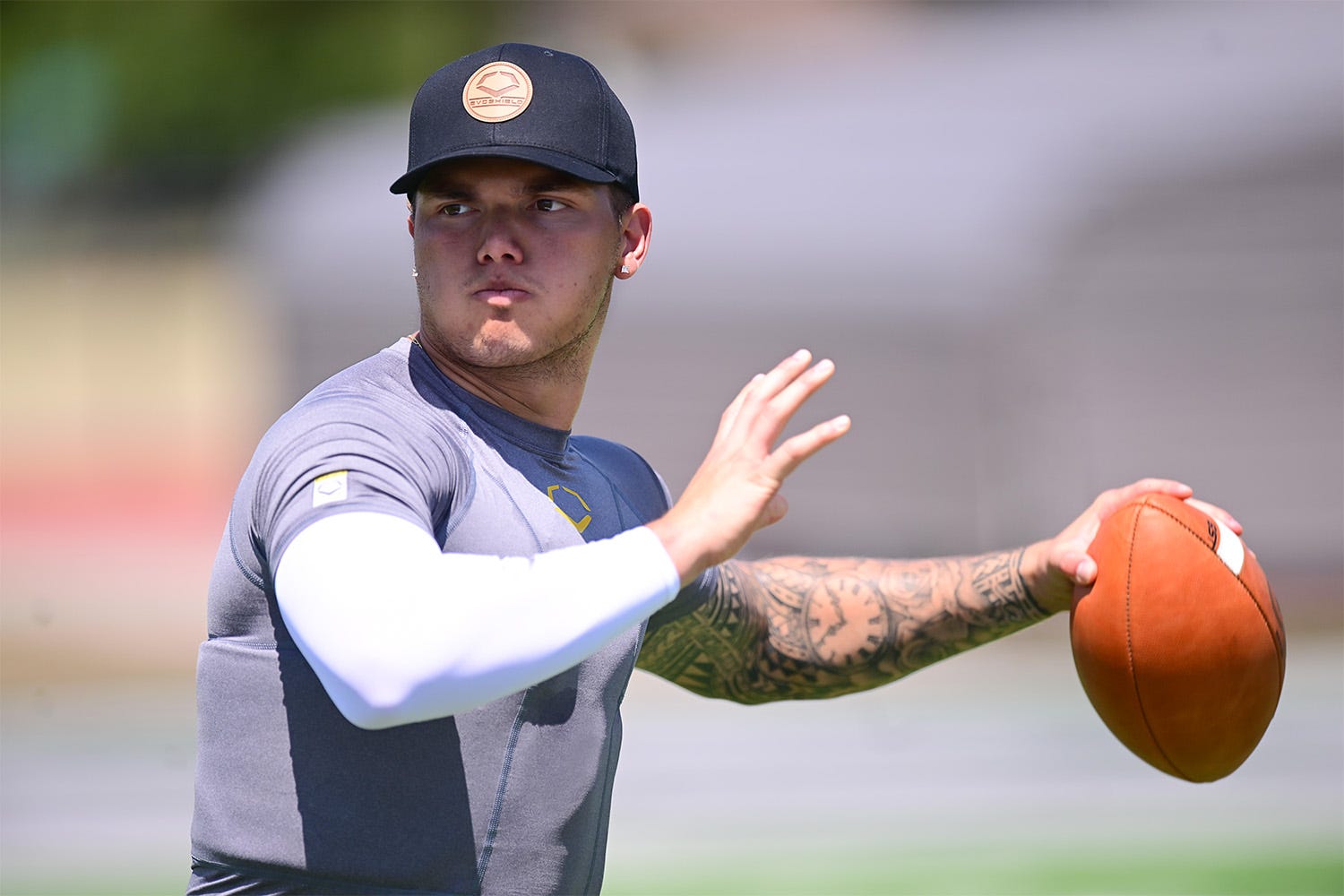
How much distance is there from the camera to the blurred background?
40.6ft

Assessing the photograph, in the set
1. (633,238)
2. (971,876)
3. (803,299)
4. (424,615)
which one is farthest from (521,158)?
(803,299)

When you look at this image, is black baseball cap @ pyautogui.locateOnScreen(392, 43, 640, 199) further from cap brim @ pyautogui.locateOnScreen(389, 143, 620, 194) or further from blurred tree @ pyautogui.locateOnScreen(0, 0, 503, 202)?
blurred tree @ pyautogui.locateOnScreen(0, 0, 503, 202)

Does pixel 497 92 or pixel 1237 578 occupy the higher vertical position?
pixel 497 92

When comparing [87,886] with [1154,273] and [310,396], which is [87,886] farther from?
[1154,273]

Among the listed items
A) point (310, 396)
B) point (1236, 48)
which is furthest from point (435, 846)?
point (1236, 48)

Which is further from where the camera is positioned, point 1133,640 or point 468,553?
point 1133,640

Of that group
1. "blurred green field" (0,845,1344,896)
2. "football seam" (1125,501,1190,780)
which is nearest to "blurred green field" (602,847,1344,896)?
"blurred green field" (0,845,1344,896)

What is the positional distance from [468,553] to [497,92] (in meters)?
0.80

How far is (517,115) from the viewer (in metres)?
2.52

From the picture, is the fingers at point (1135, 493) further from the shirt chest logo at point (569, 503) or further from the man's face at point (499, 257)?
the man's face at point (499, 257)

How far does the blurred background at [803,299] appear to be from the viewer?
1237 centimetres

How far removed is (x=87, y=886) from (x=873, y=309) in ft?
38.7

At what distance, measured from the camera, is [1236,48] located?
17672mm

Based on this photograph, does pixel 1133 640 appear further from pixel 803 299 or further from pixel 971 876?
pixel 803 299
